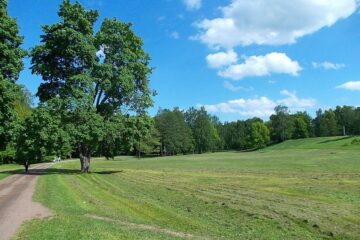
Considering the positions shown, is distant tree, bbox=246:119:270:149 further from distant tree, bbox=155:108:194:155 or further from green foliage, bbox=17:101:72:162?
green foliage, bbox=17:101:72:162

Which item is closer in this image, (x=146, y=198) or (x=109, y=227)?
(x=109, y=227)

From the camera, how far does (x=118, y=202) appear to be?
18812 millimetres

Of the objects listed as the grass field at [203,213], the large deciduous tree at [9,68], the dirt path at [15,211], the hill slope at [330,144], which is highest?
the large deciduous tree at [9,68]

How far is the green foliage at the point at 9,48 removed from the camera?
30.6 metres

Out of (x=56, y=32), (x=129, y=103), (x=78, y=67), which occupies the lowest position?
(x=129, y=103)

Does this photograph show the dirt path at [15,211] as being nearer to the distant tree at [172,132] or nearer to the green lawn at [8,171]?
the green lawn at [8,171]

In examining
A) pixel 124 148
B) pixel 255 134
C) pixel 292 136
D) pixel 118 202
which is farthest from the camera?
pixel 292 136

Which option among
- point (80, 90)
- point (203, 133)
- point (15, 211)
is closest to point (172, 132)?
point (203, 133)

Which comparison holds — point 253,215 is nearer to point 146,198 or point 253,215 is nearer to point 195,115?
point 146,198

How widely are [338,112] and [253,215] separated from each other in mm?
175198

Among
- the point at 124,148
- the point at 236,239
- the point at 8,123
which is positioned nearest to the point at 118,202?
the point at 236,239

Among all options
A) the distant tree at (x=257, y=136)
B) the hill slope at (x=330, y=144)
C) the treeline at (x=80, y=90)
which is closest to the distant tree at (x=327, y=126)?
the distant tree at (x=257, y=136)

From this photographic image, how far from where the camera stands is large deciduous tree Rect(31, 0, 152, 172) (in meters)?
37.8

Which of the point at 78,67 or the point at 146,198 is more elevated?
the point at 78,67
